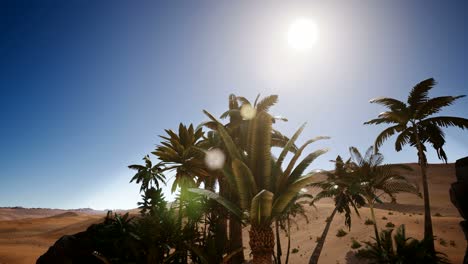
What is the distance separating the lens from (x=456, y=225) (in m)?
29.6

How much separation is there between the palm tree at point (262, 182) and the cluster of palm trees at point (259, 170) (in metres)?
0.04

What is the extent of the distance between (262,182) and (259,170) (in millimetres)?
517

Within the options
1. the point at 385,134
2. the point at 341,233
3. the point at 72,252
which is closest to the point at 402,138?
the point at 385,134

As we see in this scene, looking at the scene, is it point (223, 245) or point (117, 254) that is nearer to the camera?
point (117, 254)

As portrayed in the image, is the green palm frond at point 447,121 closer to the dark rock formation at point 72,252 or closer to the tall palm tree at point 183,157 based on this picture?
the tall palm tree at point 183,157

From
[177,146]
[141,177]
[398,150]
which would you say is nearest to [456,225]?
[398,150]

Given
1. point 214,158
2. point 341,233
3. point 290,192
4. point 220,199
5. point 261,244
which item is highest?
point 214,158

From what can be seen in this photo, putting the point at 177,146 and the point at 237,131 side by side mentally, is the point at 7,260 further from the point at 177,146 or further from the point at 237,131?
the point at 237,131

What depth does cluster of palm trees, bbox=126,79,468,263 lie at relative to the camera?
34.4 ft

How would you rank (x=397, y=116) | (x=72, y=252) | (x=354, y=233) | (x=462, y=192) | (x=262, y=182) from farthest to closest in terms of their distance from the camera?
(x=354, y=233), (x=397, y=116), (x=462, y=192), (x=72, y=252), (x=262, y=182)

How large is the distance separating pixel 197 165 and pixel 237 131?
4.40 meters

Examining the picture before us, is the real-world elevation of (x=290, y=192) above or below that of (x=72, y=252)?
above

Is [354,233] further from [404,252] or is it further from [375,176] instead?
[404,252]

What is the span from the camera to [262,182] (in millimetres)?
10992
